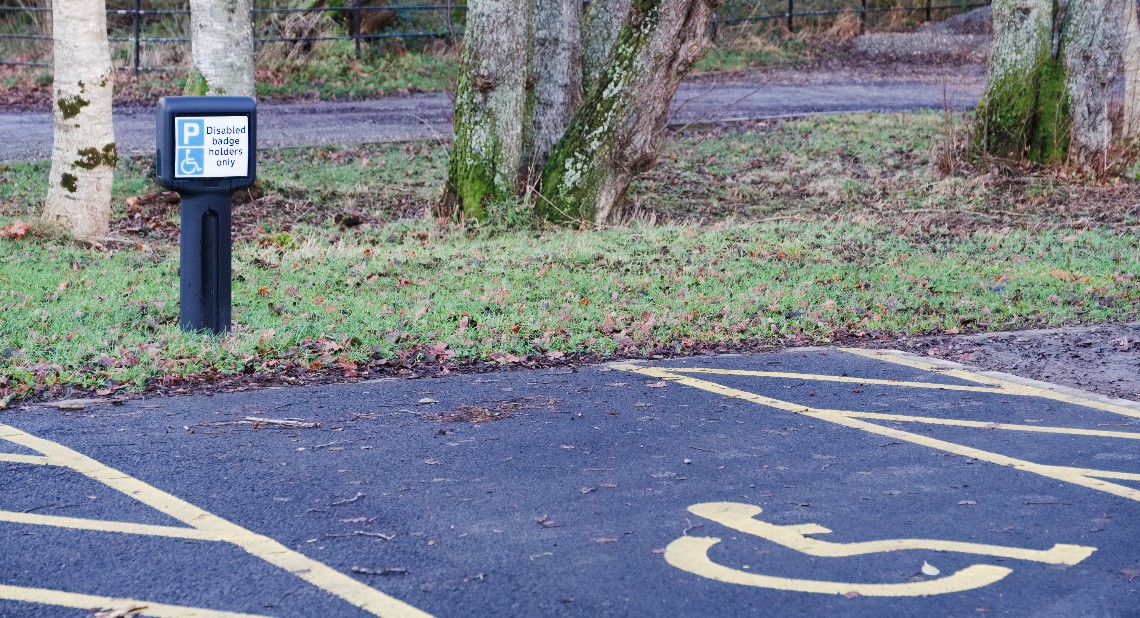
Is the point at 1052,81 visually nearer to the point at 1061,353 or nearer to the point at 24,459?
the point at 1061,353

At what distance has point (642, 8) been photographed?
40.4 feet

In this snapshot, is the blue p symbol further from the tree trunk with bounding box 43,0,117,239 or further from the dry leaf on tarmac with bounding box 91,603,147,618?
the tree trunk with bounding box 43,0,117,239

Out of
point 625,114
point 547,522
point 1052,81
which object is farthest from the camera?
point 1052,81

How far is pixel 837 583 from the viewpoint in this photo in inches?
171

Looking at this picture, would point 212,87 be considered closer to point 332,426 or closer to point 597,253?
point 597,253

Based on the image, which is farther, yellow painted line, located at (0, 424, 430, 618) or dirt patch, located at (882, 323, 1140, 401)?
dirt patch, located at (882, 323, 1140, 401)

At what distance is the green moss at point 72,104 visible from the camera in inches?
432

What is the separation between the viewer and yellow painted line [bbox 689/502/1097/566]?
15.1 ft

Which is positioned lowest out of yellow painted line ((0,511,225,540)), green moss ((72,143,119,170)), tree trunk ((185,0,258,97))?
yellow painted line ((0,511,225,540))

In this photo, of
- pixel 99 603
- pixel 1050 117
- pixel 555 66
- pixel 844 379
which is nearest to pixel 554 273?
pixel 844 379

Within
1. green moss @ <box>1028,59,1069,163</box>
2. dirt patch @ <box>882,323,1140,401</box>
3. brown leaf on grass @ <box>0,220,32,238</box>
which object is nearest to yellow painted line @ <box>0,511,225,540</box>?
dirt patch @ <box>882,323,1140,401</box>

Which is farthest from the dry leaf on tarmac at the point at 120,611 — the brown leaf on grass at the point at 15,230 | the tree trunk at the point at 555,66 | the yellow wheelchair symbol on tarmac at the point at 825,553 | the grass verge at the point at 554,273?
the tree trunk at the point at 555,66

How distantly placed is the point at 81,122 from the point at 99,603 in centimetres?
783

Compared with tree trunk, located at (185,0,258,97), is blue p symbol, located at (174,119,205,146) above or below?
below
